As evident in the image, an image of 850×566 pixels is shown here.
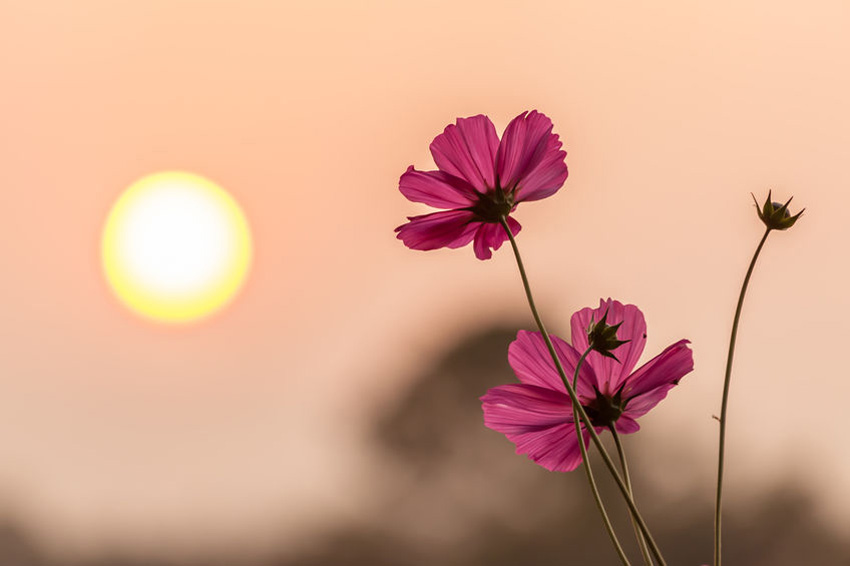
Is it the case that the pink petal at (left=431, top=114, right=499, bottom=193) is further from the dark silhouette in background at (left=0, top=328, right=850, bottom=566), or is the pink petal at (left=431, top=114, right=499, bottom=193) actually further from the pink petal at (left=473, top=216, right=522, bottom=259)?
the dark silhouette in background at (left=0, top=328, right=850, bottom=566)

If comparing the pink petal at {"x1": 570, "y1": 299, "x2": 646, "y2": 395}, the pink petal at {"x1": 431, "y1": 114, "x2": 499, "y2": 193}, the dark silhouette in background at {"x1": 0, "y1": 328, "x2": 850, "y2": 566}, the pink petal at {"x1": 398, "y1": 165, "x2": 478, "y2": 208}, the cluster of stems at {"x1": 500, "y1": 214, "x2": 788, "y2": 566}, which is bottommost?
the cluster of stems at {"x1": 500, "y1": 214, "x2": 788, "y2": 566}

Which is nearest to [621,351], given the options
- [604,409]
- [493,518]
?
[604,409]

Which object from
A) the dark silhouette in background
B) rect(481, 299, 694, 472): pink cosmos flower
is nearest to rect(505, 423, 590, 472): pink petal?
rect(481, 299, 694, 472): pink cosmos flower

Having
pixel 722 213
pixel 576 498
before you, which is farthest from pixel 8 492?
pixel 722 213

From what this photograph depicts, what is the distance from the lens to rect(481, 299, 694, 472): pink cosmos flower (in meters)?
0.29

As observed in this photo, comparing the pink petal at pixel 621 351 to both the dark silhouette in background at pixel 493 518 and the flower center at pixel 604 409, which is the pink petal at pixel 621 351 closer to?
the flower center at pixel 604 409

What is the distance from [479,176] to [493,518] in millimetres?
5799

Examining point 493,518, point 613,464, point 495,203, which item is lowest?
point 613,464

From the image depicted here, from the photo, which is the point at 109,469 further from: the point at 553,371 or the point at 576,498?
the point at 553,371

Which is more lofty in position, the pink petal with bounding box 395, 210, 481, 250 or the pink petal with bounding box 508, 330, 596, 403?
the pink petal with bounding box 395, 210, 481, 250

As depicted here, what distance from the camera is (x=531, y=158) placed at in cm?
30

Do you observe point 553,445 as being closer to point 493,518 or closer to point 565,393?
point 565,393

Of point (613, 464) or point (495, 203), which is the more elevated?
point (495, 203)

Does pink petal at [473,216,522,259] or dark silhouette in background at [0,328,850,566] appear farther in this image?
dark silhouette in background at [0,328,850,566]
